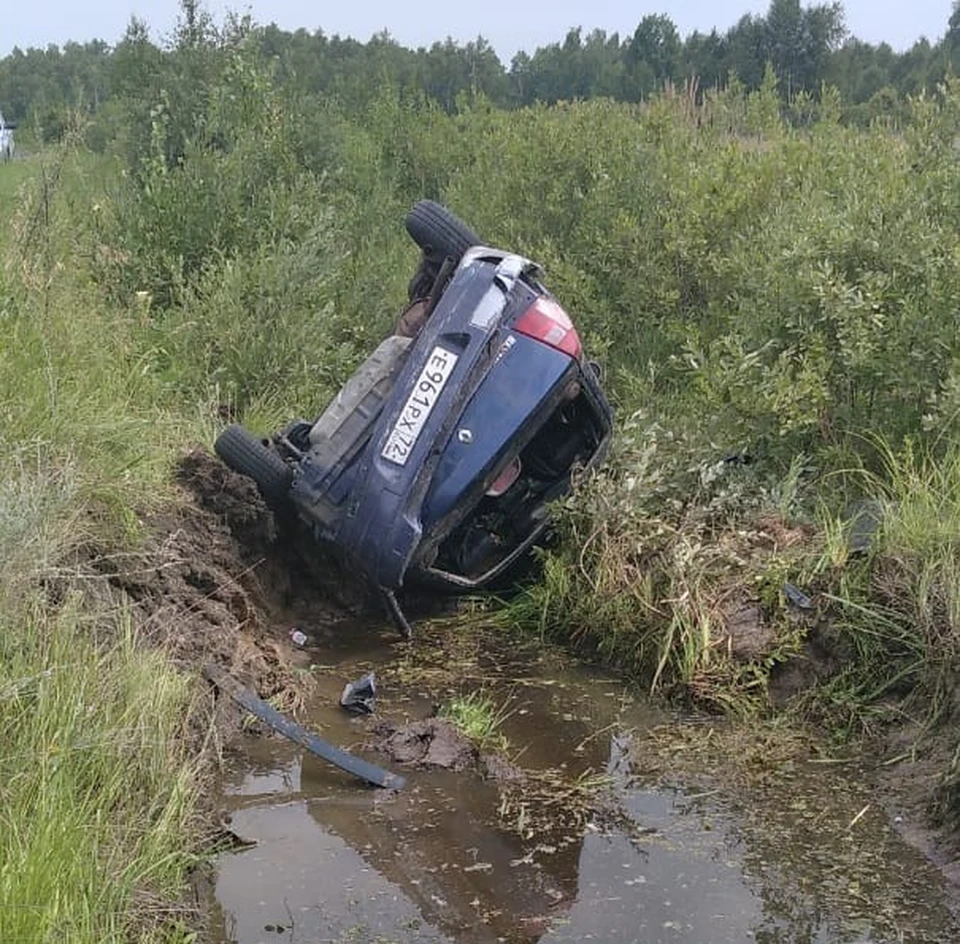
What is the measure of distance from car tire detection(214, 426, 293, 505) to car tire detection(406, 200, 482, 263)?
1362mm

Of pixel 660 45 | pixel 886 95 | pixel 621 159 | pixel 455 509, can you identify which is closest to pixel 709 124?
pixel 621 159

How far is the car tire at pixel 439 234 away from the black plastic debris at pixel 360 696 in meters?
2.20

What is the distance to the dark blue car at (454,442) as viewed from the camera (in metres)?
4.99

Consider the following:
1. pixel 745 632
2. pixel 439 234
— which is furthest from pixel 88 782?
pixel 439 234

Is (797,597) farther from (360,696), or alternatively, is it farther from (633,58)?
(633,58)

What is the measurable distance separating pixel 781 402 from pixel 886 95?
765cm

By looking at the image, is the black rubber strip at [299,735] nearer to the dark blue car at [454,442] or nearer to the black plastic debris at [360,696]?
the black plastic debris at [360,696]

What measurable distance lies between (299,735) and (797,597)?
1910 mm

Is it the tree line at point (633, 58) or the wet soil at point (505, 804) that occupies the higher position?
the tree line at point (633, 58)

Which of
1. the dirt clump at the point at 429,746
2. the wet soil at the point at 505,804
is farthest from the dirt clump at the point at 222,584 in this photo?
the dirt clump at the point at 429,746

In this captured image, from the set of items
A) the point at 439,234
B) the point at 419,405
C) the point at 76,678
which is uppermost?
the point at 439,234

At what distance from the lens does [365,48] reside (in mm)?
42781

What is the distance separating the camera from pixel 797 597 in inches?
184

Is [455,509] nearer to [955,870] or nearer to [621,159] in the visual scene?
[955,870]
